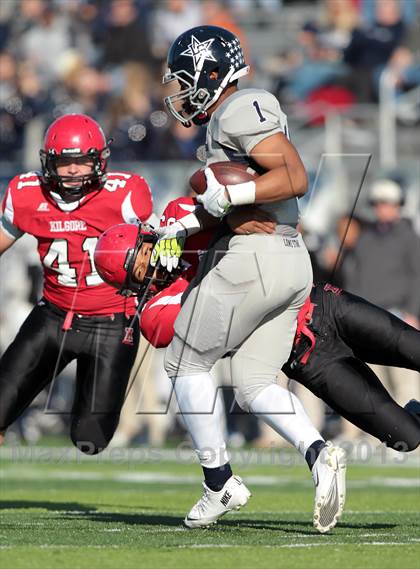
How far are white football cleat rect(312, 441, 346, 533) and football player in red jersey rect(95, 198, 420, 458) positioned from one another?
538mm

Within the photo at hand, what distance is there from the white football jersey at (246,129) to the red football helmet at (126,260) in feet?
1.70

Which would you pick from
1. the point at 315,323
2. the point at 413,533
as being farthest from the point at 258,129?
the point at 413,533

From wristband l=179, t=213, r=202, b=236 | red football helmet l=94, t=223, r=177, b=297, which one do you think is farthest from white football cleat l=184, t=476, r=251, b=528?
wristband l=179, t=213, r=202, b=236

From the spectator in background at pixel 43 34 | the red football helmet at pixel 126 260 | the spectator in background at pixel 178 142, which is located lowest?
the spectator in background at pixel 178 142

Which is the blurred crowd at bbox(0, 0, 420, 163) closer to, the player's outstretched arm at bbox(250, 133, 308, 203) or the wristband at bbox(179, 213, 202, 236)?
the wristband at bbox(179, 213, 202, 236)

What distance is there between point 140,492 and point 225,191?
12.3 ft

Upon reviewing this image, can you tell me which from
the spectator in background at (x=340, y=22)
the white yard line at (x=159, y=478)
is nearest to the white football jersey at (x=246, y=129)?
the white yard line at (x=159, y=478)

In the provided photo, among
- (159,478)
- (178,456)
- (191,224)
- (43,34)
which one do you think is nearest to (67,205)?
(191,224)

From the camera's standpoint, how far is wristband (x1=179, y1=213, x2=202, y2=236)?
17.6 feet

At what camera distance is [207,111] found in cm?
537

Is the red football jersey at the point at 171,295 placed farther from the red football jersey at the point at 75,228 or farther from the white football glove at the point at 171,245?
the red football jersey at the point at 75,228

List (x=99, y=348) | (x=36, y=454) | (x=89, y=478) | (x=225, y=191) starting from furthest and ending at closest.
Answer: (x=36, y=454)
(x=89, y=478)
(x=99, y=348)
(x=225, y=191)

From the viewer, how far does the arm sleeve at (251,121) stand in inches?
196

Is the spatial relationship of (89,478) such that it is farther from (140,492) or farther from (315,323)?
(315,323)
